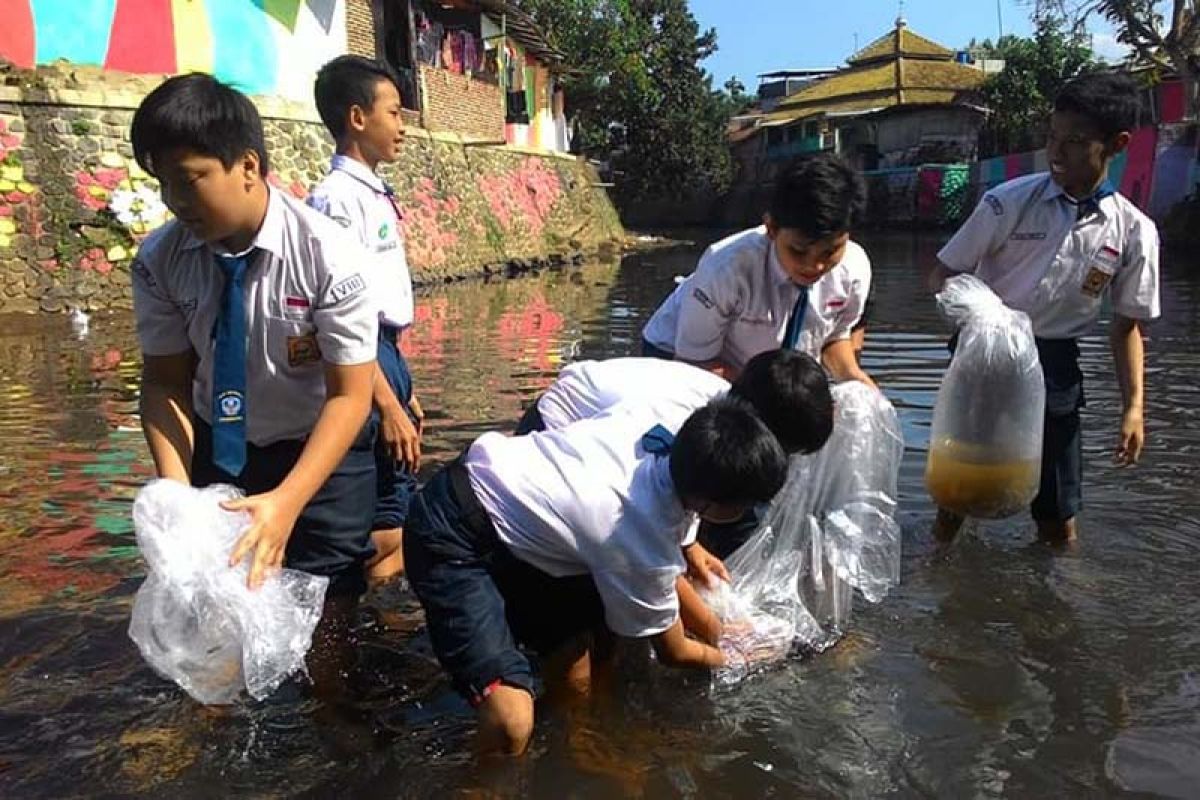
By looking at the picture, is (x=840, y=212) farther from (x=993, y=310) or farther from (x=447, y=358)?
(x=447, y=358)

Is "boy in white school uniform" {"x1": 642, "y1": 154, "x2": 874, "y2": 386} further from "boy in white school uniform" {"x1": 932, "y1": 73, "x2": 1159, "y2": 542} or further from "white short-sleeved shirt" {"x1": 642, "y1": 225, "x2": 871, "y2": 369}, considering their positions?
"boy in white school uniform" {"x1": 932, "y1": 73, "x2": 1159, "y2": 542}

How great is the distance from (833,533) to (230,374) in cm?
191

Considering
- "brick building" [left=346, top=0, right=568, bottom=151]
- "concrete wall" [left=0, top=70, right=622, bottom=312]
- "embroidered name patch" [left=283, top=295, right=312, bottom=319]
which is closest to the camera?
"embroidered name patch" [left=283, top=295, right=312, bottom=319]

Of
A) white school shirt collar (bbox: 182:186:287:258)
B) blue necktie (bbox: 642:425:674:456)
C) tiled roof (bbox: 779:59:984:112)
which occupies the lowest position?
blue necktie (bbox: 642:425:674:456)

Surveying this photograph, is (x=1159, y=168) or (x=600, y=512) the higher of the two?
(x=1159, y=168)

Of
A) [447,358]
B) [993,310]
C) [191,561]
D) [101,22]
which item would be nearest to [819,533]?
[993,310]

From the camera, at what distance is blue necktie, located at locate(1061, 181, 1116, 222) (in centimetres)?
371

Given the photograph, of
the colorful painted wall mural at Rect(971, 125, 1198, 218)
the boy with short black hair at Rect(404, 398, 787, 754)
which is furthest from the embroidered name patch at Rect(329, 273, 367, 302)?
the colorful painted wall mural at Rect(971, 125, 1198, 218)

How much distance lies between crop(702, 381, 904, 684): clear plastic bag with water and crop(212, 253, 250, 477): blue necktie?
4.93 ft

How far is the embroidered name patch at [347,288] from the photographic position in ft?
8.09

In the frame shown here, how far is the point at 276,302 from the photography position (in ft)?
8.18

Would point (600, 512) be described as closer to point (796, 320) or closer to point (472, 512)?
point (472, 512)

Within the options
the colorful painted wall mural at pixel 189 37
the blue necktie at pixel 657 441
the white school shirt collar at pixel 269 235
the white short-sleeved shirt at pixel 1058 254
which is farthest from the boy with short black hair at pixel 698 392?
the colorful painted wall mural at pixel 189 37

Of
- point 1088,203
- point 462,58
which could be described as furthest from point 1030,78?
point 1088,203
